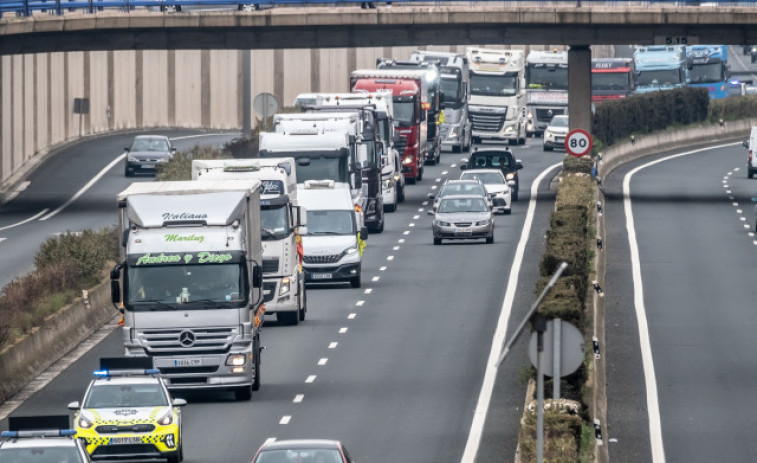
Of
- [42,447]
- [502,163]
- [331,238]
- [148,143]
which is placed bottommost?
→ [42,447]

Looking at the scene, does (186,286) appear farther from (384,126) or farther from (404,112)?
(404,112)

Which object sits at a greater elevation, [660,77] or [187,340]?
[660,77]

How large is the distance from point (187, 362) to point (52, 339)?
7.11m

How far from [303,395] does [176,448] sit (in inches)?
258

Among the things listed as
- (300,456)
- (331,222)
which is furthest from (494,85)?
(300,456)

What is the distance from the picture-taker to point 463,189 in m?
57.7

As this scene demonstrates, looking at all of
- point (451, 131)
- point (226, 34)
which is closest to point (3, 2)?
point (226, 34)

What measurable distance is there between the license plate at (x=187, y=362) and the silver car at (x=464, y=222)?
80.5 feet

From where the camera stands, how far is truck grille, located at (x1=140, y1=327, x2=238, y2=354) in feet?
100

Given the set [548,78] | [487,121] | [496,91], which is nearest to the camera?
[496,91]

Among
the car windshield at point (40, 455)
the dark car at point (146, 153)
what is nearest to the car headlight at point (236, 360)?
the car windshield at point (40, 455)

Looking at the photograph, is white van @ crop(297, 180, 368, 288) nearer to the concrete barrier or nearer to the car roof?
the concrete barrier

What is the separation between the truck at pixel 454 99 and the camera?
278 ft

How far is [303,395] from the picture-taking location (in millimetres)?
31875
